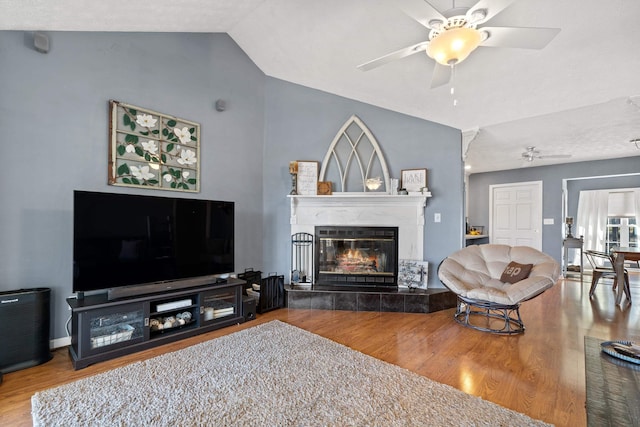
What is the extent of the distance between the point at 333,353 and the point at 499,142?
4.23 meters

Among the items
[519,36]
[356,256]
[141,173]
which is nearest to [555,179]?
[356,256]

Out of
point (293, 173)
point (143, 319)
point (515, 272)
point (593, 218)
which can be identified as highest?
point (293, 173)

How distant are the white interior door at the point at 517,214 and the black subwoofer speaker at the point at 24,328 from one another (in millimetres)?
7799

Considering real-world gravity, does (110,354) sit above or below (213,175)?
below

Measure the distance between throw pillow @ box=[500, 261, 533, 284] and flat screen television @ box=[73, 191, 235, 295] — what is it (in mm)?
3057

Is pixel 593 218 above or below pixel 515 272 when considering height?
above

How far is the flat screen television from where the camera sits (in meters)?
2.37

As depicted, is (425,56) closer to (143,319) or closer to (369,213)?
(369,213)

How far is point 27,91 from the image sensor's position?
238 centimetres

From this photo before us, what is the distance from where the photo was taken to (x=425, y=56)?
9.22 feet

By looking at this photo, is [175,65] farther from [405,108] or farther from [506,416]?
[506,416]

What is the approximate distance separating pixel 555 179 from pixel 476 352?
5533mm

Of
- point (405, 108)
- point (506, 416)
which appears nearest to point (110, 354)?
point (506, 416)

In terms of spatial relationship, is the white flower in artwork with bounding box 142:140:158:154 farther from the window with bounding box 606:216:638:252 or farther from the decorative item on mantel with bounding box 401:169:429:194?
the window with bounding box 606:216:638:252
